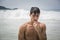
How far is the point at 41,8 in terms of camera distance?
1.71m

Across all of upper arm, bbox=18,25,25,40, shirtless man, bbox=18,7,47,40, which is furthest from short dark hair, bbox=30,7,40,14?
upper arm, bbox=18,25,25,40

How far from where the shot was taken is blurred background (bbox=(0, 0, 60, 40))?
1.71 metres

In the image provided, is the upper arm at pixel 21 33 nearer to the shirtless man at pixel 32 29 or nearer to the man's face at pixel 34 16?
the shirtless man at pixel 32 29

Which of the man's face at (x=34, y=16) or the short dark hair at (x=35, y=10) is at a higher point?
the short dark hair at (x=35, y=10)

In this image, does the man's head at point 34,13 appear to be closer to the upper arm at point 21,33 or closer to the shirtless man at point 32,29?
the shirtless man at point 32,29

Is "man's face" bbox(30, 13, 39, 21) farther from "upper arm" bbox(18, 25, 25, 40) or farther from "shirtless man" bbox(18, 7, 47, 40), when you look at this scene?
"upper arm" bbox(18, 25, 25, 40)

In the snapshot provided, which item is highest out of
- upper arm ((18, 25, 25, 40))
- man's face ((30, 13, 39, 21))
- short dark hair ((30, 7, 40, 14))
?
short dark hair ((30, 7, 40, 14))

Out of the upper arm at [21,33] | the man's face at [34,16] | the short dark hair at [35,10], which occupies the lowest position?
the upper arm at [21,33]

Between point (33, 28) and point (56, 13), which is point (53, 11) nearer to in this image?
point (56, 13)

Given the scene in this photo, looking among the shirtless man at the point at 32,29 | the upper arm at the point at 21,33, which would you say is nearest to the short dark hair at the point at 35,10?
the shirtless man at the point at 32,29

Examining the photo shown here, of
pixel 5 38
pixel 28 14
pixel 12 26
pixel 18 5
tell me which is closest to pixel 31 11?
pixel 28 14

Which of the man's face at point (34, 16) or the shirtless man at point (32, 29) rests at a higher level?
the man's face at point (34, 16)

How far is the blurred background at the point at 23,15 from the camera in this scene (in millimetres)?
1715

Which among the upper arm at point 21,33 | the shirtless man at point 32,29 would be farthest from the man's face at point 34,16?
the upper arm at point 21,33
